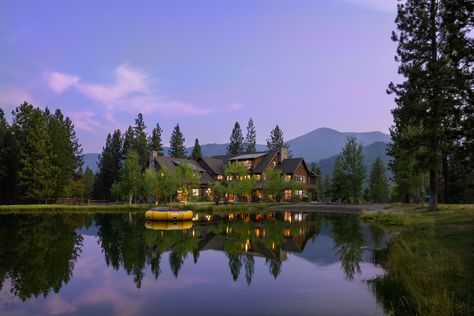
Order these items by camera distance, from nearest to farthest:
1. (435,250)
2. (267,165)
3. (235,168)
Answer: (435,250) → (235,168) → (267,165)

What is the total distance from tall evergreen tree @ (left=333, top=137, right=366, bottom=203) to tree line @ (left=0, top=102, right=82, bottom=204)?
50.6 meters

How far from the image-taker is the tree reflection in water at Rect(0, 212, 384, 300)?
17.3 meters

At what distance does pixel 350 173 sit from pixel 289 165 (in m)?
14.6

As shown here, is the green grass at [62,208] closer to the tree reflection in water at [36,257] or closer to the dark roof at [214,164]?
the tree reflection in water at [36,257]

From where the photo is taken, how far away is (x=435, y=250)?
15539mm

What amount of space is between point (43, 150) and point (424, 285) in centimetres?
6507

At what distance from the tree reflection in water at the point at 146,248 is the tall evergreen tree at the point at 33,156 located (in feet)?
88.3

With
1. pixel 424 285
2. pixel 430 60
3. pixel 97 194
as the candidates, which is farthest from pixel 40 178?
pixel 424 285

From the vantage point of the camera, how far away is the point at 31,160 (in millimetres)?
63188

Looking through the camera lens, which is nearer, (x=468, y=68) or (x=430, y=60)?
(x=468, y=68)

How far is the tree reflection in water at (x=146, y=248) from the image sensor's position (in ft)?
56.8

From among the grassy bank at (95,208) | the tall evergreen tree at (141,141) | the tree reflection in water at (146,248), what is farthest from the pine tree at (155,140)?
the tree reflection in water at (146,248)

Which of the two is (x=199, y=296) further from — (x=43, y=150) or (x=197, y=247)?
(x=43, y=150)

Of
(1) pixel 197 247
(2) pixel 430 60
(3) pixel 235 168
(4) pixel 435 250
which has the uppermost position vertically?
(2) pixel 430 60
